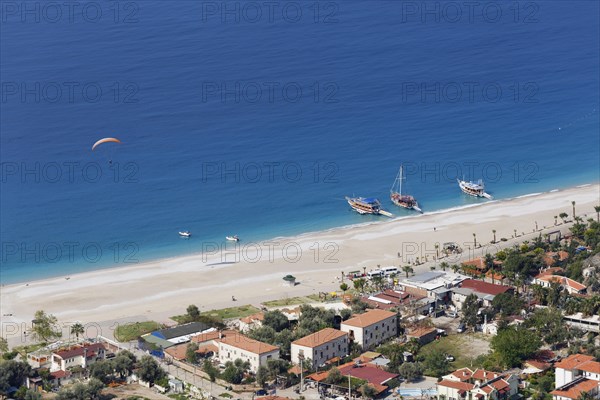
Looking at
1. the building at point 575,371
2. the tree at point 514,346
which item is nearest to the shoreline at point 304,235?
the tree at point 514,346

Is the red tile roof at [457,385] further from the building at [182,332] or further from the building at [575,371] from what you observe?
the building at [182,332]

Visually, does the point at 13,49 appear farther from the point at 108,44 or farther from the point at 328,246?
the point at 328,246

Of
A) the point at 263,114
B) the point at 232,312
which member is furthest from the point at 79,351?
the point at 263,114

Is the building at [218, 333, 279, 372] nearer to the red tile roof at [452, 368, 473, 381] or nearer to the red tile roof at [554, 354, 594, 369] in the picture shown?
the red tile roof at [452, 368, 473, 381]

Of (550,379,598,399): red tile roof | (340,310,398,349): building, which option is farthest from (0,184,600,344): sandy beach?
(550,379,598,399): red tile roof

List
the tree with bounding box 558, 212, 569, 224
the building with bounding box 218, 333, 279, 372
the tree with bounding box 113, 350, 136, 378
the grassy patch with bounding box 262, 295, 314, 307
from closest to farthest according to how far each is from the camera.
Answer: the tree with bounding box 113, 350, 136, 378, the building with bounding box 218, 333, 279, 372, the grassy patch with bounding box 262, 295, 314, 307, the tree with bounding box 558, 212, 569, 224

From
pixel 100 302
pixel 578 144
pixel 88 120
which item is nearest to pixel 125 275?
pixel 100 302
